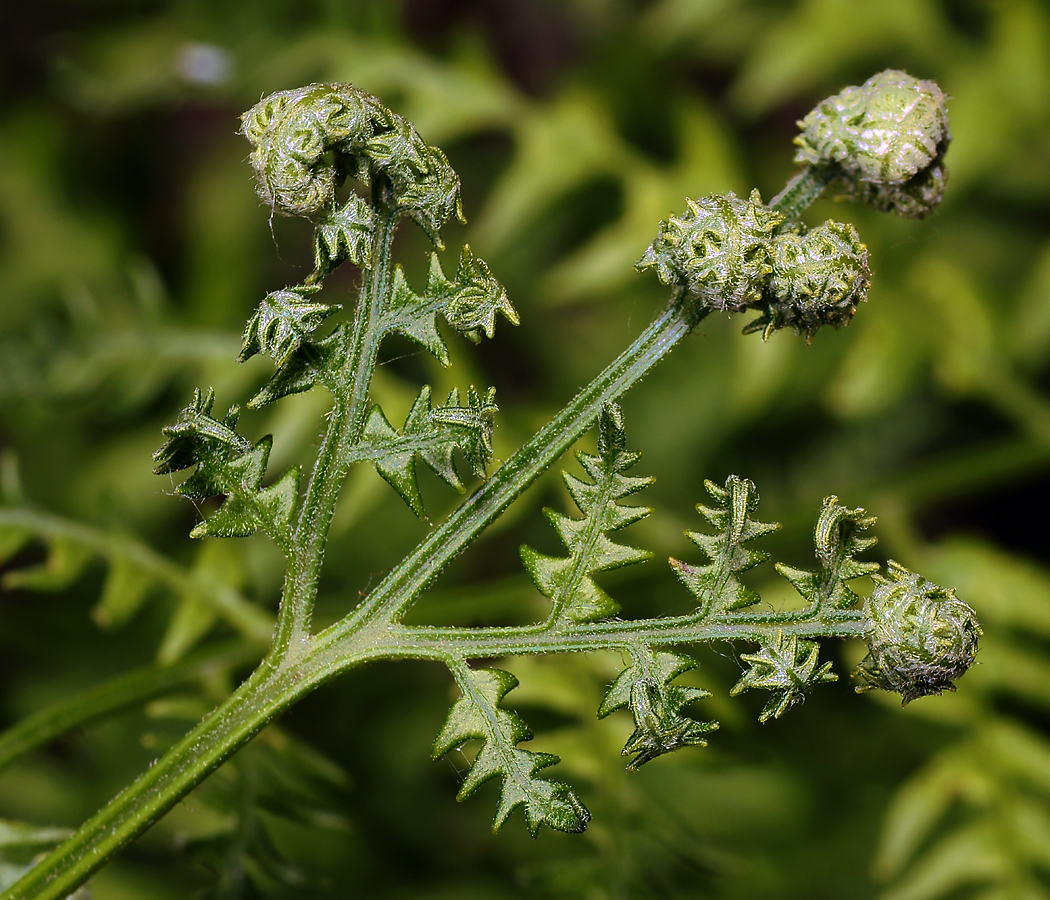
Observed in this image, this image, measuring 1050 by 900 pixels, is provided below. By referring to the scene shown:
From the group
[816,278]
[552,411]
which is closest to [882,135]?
[816,278]

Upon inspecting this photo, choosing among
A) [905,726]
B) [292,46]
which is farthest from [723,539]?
[292,46]

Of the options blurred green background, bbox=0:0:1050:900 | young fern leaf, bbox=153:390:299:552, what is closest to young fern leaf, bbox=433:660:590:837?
young fern leaf, bbox=153:390:299:552

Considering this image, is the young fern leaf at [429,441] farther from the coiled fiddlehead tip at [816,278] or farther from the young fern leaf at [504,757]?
the coiled fiddlehead tip at [816,278]

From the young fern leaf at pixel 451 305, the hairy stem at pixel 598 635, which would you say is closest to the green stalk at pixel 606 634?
the hairy stem at pixel 598 635

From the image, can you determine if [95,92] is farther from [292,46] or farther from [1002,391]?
[1002,391]

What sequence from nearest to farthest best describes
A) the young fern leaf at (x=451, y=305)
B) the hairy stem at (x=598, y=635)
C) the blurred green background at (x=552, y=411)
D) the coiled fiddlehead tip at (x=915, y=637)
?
the coiled fiddlehead tip at (x=915, y=637)
the hairy stem at (x=598, y=635)
the young fern leaf at (x=451, y=305)
the blurred green background at (x=552, y=411)

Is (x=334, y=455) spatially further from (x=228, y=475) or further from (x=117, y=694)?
(x=117, y=694)
